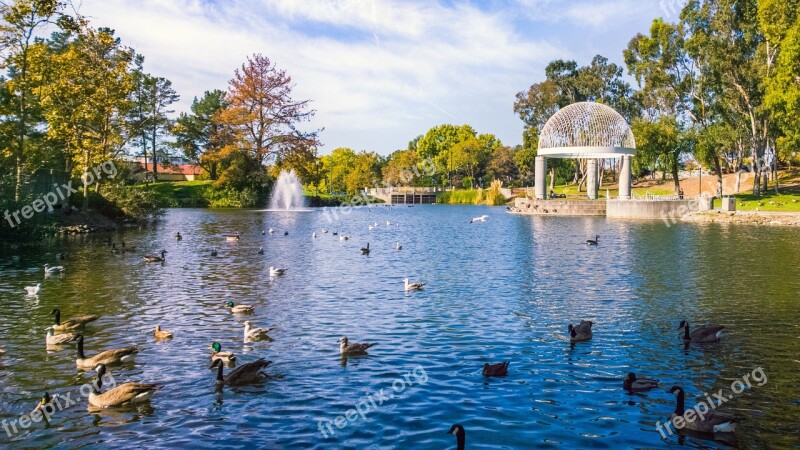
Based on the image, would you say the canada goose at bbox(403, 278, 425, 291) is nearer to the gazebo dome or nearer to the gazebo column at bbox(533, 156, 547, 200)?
the gazebo dome

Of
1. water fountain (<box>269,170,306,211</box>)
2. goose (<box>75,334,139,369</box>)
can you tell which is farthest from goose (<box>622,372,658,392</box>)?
water fountain (<box>269,170,306,211</box>)

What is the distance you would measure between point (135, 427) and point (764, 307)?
21352 mm

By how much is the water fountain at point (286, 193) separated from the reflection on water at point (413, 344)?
74427mm

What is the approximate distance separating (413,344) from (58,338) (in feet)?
33.3

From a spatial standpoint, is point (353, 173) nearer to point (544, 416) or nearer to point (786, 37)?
point (786, 37)

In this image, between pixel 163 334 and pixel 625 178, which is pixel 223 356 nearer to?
pixel 163 334

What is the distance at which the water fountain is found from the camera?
365 feet

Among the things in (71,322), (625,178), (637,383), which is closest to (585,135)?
(625,178)

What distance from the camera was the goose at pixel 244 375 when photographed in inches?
536

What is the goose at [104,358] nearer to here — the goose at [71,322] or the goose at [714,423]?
the goose at [71,322]

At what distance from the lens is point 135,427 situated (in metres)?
11.4

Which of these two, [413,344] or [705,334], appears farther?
[413,344]

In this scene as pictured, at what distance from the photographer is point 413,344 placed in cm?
1723

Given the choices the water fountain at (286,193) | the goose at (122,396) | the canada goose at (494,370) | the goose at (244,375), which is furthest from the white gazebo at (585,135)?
the goose at (122,396)
